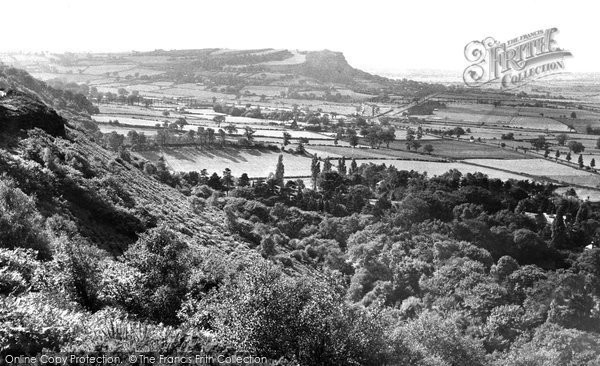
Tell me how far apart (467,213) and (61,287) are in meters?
50.3

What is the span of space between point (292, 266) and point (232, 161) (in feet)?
151

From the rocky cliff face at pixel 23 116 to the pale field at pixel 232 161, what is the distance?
36309 mm

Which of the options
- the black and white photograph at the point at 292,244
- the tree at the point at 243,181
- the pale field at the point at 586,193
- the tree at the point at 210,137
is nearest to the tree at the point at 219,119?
the black and white photograph at the point at 292,244

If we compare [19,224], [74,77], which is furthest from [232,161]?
[74,77]

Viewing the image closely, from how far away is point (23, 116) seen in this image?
112ft

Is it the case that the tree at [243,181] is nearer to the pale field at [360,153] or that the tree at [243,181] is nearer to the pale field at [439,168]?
the pale field at [360,153]

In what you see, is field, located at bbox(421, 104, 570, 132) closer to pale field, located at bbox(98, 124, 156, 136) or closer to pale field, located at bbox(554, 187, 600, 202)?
pale field, located at bbox(554, 187, 600, 202)

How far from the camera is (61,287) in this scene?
1415cm

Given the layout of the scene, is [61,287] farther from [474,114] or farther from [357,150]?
[474,114]

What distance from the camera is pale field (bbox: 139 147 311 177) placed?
78500 millimetres

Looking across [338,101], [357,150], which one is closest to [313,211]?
[357,150]

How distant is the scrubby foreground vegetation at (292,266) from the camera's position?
1300cm

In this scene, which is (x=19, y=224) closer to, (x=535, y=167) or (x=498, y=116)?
(x=535, y=167)

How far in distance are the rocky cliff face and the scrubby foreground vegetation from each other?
1.13 metres
